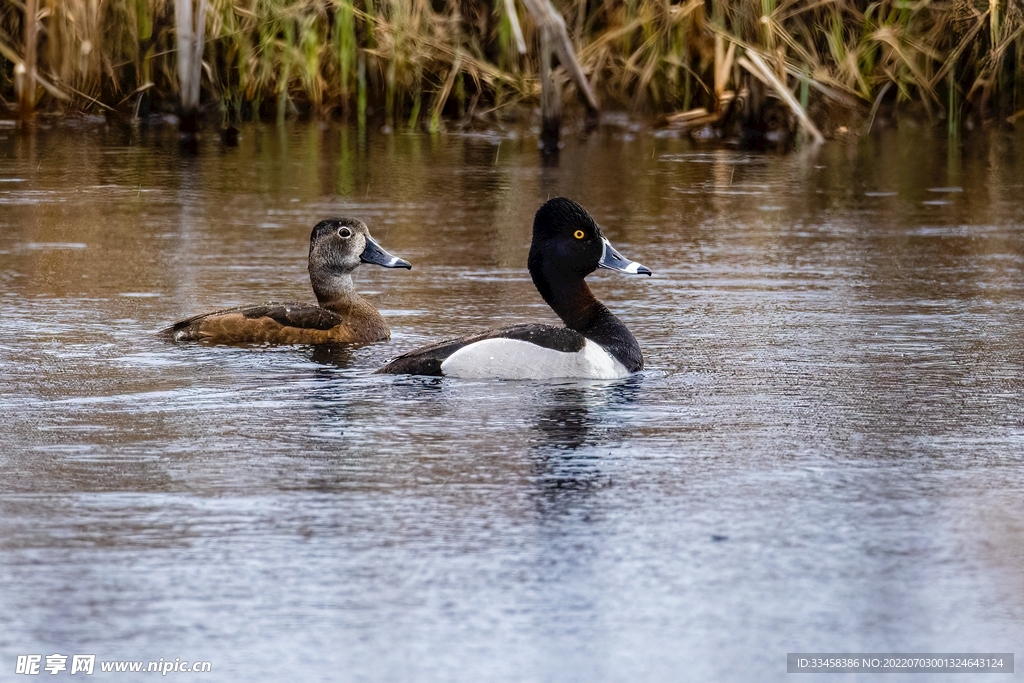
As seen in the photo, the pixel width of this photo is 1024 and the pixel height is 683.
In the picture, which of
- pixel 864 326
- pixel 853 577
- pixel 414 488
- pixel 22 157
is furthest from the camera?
pixel 22 157

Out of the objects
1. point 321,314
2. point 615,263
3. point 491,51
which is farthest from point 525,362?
point 491,51

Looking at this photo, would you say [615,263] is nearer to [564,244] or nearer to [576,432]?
[564,244]

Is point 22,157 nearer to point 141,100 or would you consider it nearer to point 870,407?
point 141,100

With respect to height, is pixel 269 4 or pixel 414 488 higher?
pixel 269 4

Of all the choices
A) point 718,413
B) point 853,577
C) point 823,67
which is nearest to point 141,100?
point 823,67

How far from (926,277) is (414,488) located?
6399mm

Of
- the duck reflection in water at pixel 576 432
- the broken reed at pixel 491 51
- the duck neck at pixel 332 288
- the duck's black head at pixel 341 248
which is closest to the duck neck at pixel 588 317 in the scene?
the duck reflection in water at pixel 576 432

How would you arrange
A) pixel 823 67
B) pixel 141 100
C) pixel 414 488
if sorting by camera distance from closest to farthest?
pixel 414 488 → pixel 823 67 → pixel 141 100

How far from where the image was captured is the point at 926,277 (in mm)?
11961

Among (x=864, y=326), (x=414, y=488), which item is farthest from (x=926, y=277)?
(x=414, y=488)

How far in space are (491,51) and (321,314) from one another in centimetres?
1475

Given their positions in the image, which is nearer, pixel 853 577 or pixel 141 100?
pixel 853 577

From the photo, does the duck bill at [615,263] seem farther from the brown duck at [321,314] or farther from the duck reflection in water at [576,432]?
the brown duck at [321,314]

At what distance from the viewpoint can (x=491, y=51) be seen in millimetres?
24109
